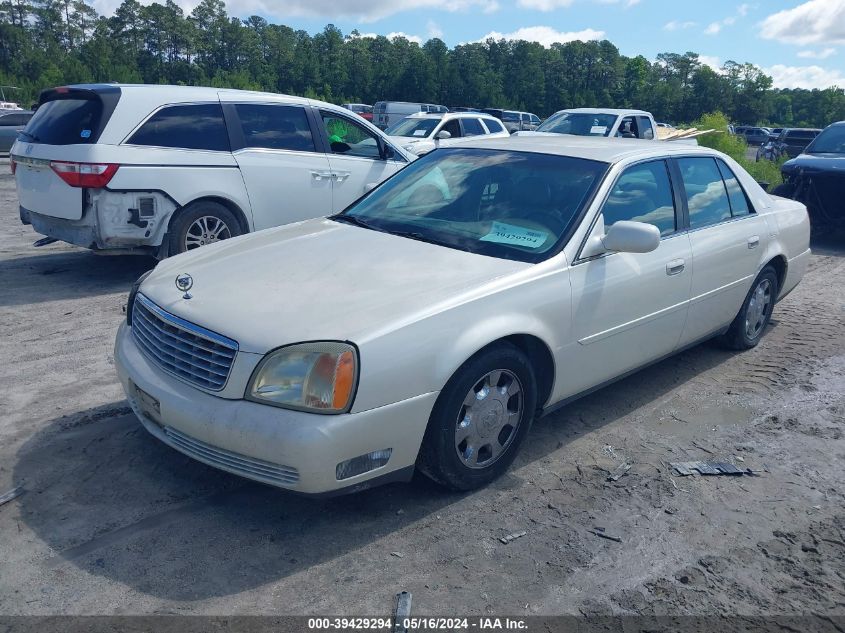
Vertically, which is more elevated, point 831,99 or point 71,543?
point 831,99

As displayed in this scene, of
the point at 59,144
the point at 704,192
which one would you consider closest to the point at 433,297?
the point at 704,192

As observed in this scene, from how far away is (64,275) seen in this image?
7.44 m

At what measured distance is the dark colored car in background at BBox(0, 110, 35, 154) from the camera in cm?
2147

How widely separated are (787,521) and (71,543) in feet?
10.5

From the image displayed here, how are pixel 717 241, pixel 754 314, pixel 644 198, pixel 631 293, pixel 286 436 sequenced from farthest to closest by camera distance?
pixel 754 314 < pixel 717 241 < pixel 644 198 < pixel 631 293 < pixel 286 436

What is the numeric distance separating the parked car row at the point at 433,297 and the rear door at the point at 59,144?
0.03 metres

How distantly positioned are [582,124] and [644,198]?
10626mm

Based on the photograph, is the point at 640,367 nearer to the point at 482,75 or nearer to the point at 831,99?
the point at 482,75

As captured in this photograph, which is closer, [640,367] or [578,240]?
[578,240]

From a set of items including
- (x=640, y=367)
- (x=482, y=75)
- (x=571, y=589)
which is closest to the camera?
(x=571, y=589)

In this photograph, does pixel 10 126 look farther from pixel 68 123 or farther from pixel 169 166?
pixel 169 166

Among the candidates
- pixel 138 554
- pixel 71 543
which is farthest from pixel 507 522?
pixel 71 543

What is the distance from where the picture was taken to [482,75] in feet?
253

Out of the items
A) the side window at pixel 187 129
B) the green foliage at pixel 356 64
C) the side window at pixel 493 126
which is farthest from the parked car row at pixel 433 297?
the green foliage at pixel 356 64
